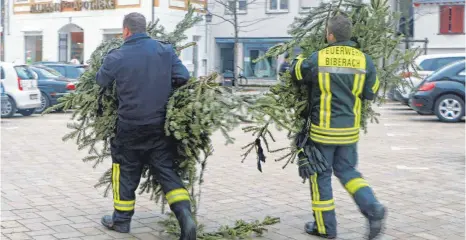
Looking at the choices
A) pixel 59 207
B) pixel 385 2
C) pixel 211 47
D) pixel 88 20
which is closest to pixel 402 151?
pixel 385 2

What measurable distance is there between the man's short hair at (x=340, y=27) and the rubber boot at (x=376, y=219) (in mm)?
1391

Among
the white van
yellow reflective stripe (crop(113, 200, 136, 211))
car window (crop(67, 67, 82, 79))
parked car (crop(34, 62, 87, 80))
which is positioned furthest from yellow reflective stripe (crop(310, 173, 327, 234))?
car window (crop(67, 67, 82, 79))

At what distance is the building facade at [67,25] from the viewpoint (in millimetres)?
36062

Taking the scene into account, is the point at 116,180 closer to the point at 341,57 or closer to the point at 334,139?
the point at 334,139

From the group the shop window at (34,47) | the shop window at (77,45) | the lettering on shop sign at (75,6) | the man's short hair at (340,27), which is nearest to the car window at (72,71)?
the lettering on shop sign at (75,6)

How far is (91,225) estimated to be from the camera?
6.31 m

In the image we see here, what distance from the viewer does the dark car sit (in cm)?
1702

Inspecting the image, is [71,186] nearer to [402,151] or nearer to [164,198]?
[164,198]

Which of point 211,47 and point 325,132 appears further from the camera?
point 211,47

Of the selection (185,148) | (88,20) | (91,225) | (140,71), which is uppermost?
(88,20)

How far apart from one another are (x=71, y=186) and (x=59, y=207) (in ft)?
3.99

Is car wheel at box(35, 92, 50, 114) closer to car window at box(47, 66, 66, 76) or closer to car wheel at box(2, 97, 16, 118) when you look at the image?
car wheel at box(2, 97, 16, 118)

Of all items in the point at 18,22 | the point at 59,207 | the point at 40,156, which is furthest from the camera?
the point at 18,22

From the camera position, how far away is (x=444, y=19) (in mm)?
39125
